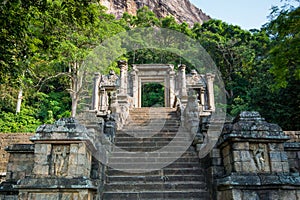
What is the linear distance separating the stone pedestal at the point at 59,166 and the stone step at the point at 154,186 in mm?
A: 1006

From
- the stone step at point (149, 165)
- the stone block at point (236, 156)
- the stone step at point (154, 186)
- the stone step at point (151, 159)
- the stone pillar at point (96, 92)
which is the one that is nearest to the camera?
the stone block at point (236, 156)

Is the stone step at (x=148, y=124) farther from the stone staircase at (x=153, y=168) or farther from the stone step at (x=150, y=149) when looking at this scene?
the stone step at (x=150, y=149)

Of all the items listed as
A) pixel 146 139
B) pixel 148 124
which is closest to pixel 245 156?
pixel 146 139

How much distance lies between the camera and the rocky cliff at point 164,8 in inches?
1403

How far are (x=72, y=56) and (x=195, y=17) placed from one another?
35970mm

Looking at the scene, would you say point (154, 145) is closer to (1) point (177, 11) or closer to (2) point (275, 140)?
(2) point (275, 140)

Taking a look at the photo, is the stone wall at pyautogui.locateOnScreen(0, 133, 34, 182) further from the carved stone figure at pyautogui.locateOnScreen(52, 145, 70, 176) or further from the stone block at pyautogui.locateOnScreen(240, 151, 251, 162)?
the stone block at pyautogui.locateOnScreen(240, 151, 251, 162)

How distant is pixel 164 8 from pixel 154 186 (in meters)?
38.1

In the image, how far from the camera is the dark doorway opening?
69.7ft

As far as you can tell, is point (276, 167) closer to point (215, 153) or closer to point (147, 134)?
point (215, 153)

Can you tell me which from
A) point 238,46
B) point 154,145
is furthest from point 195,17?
point 154,145

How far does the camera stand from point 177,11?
41406 millimetres

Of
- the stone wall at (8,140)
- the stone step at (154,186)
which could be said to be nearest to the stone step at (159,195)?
the stone step at (154,186)

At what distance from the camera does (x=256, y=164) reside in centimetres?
376
